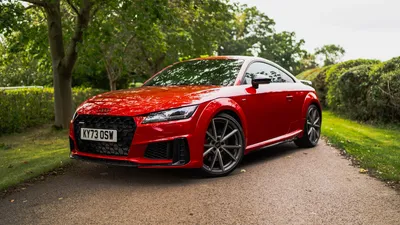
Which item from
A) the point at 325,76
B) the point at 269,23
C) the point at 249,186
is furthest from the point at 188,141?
the point at 269,23

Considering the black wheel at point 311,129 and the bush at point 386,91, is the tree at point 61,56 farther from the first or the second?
the bush at point 386,91

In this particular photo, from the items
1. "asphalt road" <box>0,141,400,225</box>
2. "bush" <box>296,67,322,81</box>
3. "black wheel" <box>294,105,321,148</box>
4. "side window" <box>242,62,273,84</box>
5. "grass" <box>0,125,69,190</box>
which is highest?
"side window" <box>242,62,273,84</box>

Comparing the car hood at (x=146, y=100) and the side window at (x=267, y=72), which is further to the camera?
the side window at (x=267, y=72)

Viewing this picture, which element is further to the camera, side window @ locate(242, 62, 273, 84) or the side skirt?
side window @ locate(242, 62, 273, 84)

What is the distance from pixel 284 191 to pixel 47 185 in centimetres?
276

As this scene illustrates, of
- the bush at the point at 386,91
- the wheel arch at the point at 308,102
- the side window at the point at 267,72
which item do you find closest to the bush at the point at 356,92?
the bush at the point at 386,91

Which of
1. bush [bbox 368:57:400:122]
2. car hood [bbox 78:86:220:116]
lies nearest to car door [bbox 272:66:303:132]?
car hood [bbox 78:86:220:116]

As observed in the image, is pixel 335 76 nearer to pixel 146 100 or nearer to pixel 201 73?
pixel 201 73

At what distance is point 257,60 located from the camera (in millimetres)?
7043

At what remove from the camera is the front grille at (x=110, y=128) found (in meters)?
5.26

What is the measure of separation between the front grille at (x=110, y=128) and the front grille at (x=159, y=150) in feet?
0.75

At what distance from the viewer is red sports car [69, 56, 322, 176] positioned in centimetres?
524

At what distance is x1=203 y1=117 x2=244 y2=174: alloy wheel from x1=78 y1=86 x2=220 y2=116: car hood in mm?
396

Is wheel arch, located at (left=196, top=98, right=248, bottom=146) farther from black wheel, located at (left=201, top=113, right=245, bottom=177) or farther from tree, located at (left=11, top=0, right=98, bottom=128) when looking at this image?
tree, located at (left=11, top=0, right=98, bottom=128)
